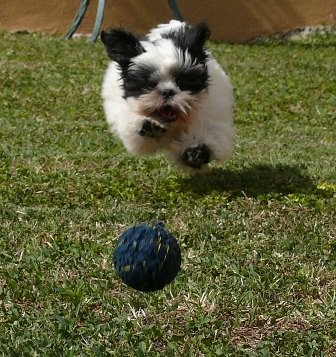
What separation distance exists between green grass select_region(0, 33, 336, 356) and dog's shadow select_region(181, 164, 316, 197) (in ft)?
0.05

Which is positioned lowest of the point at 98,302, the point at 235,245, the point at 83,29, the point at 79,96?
the point at 83,29

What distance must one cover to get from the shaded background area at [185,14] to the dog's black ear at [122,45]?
9397mm

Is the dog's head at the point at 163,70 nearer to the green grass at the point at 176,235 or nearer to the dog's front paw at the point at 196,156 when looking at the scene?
the dog's front paw at the point at 196,156

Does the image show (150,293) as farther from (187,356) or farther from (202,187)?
(202,187)

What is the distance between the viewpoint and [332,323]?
3342mm

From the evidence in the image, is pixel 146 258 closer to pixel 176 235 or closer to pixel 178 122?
pixel 176 235

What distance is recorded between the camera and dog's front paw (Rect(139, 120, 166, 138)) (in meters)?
6.08

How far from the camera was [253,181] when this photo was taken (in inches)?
244

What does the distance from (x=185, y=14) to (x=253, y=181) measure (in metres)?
9.97

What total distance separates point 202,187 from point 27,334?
2.97 m

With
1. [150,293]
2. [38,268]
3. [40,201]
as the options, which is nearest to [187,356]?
[150,293]

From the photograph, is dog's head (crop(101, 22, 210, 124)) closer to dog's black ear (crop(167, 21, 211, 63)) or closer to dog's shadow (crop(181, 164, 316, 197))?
dog's black ear (crop(167, 21, 211, 63))

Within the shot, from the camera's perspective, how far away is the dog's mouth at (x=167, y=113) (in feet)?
19.7

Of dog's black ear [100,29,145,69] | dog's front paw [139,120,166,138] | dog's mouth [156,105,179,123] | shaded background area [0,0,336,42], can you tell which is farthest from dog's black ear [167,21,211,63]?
shaded background area [0,0,336,42]
